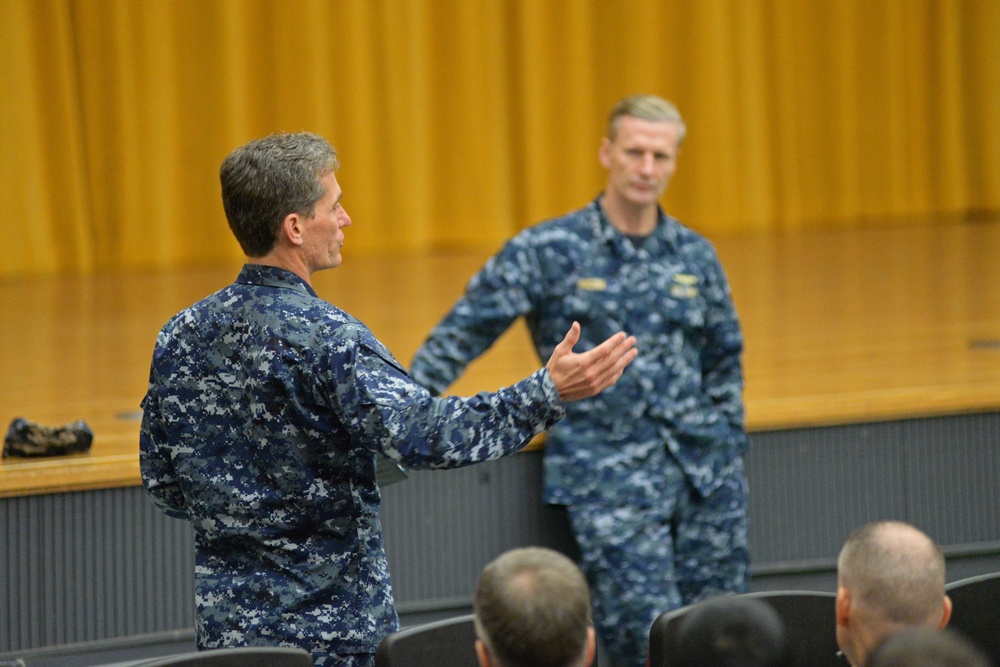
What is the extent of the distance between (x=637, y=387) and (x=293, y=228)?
133 centimetres

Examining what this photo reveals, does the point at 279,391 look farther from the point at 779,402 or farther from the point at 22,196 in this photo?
the point at 22,196

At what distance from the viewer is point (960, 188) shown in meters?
9.06

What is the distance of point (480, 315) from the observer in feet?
10.5

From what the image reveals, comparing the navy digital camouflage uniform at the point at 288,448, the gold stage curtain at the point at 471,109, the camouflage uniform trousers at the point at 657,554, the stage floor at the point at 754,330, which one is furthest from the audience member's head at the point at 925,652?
the gold stage curtain at the point at 471,109

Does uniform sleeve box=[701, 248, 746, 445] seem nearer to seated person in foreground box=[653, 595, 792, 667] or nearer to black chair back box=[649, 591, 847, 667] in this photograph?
black chair back box=[649, 591, 847, 667]

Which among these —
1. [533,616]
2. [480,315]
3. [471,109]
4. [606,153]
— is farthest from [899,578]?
[471,109]

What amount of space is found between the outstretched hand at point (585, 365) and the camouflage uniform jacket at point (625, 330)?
1147 mm

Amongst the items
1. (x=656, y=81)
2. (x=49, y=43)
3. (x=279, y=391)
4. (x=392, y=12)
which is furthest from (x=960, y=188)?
(x=279, y=391)

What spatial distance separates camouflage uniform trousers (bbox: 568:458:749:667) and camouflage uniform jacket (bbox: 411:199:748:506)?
0.04 m

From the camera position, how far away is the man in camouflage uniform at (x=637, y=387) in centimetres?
320

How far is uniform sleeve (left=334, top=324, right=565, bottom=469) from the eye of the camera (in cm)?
196

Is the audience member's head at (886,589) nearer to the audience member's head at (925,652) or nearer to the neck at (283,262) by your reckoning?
the audience member's head at (925,652)

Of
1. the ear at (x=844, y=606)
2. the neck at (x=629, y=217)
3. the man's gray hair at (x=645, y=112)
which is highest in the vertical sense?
the man's gray hair at (x=645, y=112)

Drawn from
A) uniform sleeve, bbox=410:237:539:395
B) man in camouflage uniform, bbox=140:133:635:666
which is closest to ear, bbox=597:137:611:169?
uniform sleeve, bbox=410:237:539:395
